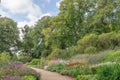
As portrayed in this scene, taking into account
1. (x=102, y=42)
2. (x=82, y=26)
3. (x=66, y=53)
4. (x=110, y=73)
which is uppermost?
(x=82, y=26)

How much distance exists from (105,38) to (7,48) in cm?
2221

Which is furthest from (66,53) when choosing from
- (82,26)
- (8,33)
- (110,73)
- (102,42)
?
(110,73)

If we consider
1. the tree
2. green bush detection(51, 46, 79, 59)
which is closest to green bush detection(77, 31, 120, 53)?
green bush detection(51, 46, 79, 59)

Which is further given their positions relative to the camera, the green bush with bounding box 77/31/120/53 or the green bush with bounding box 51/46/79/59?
the green bush with bounding box 51/46/79/59

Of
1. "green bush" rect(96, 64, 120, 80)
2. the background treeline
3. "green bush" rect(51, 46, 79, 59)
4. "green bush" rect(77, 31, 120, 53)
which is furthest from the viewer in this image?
"green bush" rect(51, 46, 79, 59)

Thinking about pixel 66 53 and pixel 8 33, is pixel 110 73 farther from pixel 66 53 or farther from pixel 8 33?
pixel 8 33

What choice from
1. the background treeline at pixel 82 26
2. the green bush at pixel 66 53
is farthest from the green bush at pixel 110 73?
the green bush at pixel 66 53

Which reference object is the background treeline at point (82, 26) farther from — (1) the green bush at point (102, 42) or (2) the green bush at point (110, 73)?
(2) the green bush at point (110, 73)

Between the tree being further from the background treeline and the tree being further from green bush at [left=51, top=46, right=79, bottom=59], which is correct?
green bush at [left=51, top=46, right=79, bottom=59]

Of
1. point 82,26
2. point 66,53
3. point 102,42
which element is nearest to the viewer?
point 102,42

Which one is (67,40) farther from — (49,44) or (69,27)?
(49,44)

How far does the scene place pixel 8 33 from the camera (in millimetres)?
46375

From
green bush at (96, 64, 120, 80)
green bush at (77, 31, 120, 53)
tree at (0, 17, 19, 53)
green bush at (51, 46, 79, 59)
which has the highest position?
tree at (0, 17, 19, 53)

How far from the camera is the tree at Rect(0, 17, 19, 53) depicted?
151ft
